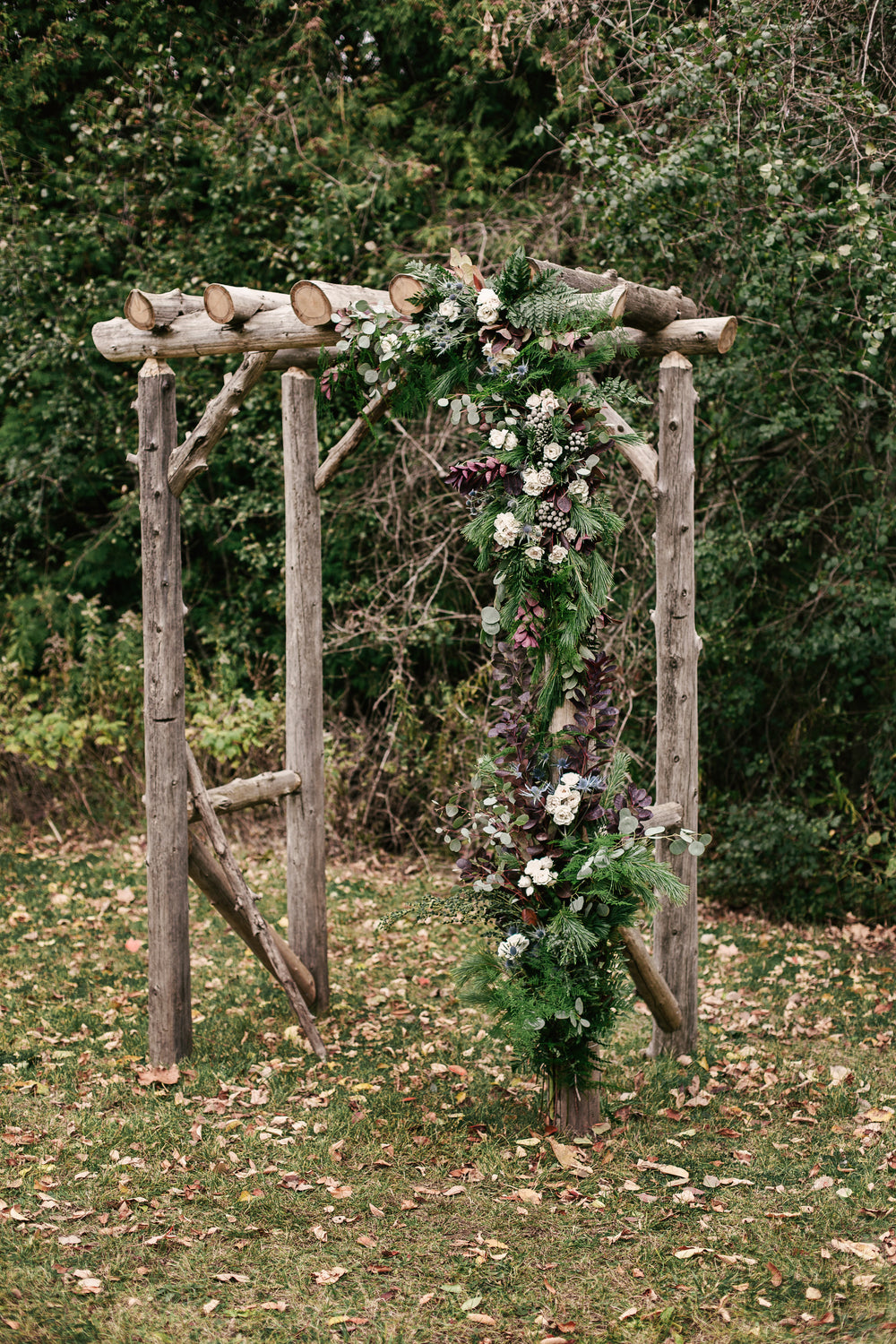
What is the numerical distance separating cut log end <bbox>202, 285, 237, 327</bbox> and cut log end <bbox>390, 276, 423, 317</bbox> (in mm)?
685

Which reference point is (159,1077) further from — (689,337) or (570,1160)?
(689,337)

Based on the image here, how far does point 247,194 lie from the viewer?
9.05 metres

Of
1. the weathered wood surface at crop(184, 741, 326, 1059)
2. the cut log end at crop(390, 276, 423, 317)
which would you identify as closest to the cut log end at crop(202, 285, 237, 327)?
the cut log end at crop(390, 276, 423, 317)

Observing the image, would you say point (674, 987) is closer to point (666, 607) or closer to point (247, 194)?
point (666, 607)

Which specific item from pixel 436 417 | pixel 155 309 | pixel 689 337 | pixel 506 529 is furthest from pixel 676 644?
pixel 436 417

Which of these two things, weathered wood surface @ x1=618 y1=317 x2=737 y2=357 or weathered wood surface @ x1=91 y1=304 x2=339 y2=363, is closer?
weathered wood surface @ x1=91 y1=304 x2=339 y2=363

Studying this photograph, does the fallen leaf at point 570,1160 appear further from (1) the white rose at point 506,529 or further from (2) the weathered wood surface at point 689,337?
(2) the weathered wood surface at point 689,337

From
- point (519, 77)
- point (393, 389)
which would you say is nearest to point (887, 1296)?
point (393, 389)

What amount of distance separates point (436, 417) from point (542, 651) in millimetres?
4570

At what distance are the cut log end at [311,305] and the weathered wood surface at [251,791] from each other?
1.95 m

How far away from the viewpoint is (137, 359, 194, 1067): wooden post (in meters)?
4.77

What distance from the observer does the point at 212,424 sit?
4711mm

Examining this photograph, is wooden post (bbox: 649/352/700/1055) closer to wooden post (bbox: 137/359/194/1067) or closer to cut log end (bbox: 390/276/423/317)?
cut log end (bbox: 390/276/423/317)

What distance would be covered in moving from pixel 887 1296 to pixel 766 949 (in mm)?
3650
